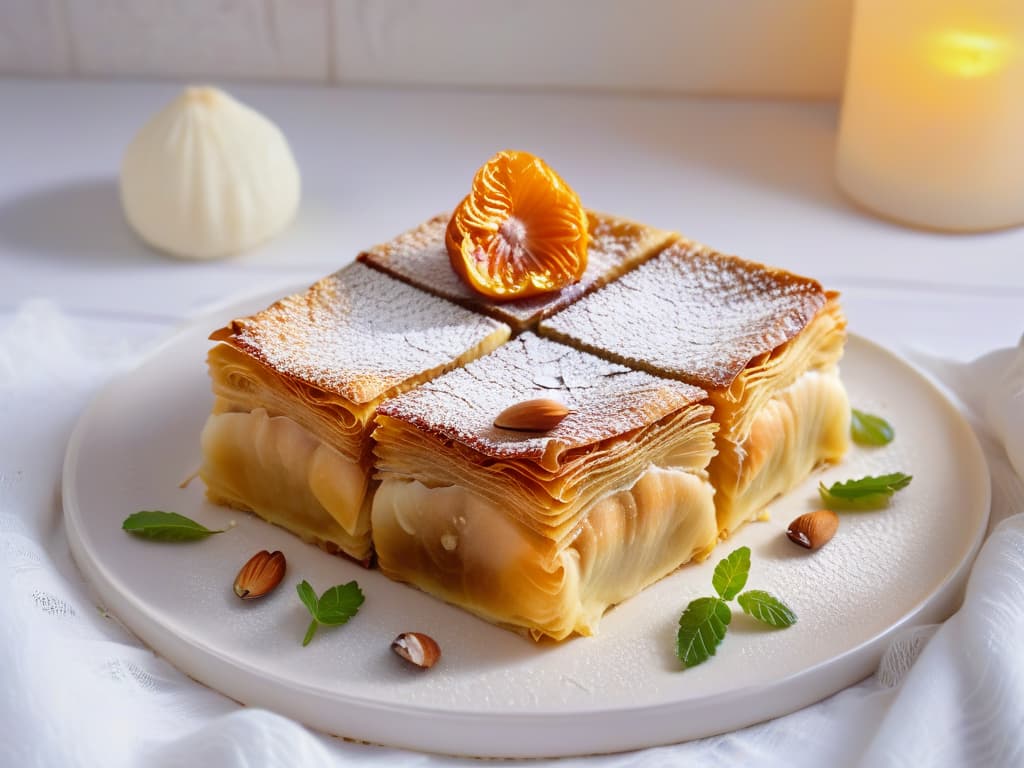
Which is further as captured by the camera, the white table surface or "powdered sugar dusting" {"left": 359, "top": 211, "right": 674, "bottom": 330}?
the white table surface

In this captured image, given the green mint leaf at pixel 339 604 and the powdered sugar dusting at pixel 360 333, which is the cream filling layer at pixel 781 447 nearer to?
the powdered sugar dusting at pixel 360 333

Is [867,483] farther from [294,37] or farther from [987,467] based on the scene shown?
[294,37]

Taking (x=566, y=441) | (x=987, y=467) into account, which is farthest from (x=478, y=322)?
(x=987, y=467)

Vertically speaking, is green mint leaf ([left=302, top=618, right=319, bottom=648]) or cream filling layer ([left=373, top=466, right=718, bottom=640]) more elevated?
cream filling layer ([left=373, top=466, right=718, bottom=640])

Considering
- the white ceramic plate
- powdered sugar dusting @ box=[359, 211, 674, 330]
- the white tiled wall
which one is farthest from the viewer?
the white tiled wall

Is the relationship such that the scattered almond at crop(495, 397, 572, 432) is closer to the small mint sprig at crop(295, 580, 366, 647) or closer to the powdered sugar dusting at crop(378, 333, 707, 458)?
the powdered sugar dusting at crop(378, 333, 707, 458)

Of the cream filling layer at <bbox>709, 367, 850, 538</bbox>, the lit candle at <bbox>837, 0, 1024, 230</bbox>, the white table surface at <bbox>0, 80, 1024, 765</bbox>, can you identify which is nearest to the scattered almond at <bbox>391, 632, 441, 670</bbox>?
the cream filling layer at <bbox>709, 367, 850, 538</bbox>

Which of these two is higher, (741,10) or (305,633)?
(741,10)
